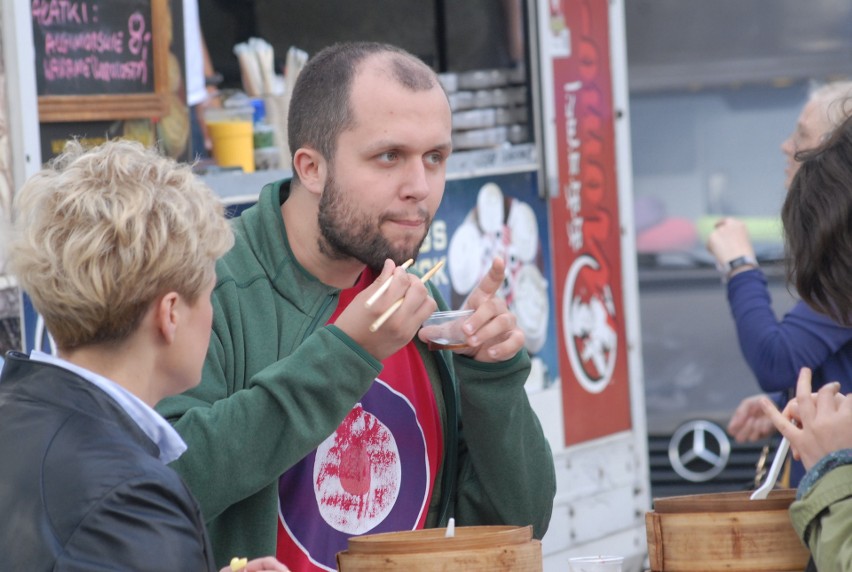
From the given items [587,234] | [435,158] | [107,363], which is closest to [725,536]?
[435,158]

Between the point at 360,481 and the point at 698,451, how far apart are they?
15.8 feet

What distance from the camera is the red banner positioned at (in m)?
5.09

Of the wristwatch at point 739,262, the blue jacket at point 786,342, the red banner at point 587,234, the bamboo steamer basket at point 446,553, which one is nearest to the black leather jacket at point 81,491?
the bamboo steamer basket at point 446,553

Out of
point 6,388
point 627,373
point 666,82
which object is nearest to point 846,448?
point 6,388

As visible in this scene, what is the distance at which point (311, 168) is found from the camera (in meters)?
2.55

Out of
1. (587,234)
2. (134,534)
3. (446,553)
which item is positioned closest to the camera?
(134,534)

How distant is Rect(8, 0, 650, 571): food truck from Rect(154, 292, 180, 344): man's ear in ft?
8.58

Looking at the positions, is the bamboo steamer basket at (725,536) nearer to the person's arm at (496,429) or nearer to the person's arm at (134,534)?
the person's arm at (496,429)

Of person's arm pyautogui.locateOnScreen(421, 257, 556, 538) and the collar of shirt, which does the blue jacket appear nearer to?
person's arm pyautogui.locateOnScreen(421, 257, 556, 538)

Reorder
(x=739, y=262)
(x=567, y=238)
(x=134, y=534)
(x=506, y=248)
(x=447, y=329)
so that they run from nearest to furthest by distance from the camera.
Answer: (x=134, y=534) → (x=447, y=329) → (x=739, y=262) → (x=506, y=248) → (x=567, y=238)

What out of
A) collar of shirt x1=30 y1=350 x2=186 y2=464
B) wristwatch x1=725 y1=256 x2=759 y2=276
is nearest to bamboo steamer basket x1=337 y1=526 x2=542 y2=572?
collar of shirt x1=30 y1=350 x2=186 y2=464

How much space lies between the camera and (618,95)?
5387 mm

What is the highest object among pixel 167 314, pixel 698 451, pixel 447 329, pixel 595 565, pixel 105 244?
pixel 105 244

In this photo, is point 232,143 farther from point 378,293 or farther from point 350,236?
point 378,293
